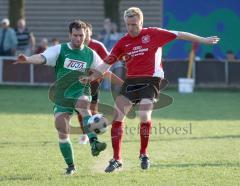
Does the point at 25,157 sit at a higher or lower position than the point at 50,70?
higher

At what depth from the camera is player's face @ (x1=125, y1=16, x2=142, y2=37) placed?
356 inches

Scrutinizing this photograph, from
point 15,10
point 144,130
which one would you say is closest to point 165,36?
point 144,130

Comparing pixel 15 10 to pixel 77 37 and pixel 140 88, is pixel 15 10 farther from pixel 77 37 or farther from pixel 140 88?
pixel 77 37

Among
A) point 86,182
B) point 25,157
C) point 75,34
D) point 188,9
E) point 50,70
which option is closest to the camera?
point 86,182

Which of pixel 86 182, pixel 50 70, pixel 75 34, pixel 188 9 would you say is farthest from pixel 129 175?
pixel 188 9

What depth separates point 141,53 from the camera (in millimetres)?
9219

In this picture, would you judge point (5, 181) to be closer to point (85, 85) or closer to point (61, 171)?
point (61, 171)

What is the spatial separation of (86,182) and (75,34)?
68.6 inches

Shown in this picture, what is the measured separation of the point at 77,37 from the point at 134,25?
0.80 m

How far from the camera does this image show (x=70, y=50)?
8.77 m

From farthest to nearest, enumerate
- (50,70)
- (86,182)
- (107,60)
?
1. (50,70)
2. (107,60)
3. (86,182)

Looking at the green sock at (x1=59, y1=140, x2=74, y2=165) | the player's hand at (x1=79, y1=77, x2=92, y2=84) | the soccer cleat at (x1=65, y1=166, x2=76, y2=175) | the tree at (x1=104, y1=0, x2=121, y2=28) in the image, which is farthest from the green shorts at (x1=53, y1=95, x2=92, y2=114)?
the tree at (x1=104, y1=0, x2=121, y2=28)

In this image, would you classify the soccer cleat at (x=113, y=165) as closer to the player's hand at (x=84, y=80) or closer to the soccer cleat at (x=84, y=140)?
the player's hand at (x=84, y=80)

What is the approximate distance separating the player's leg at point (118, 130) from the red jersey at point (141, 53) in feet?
1.20
